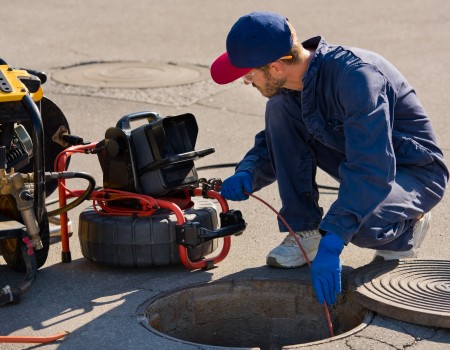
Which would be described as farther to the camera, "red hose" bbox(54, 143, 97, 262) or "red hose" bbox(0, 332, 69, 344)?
"red hose" bbox(54, 143, 97, 262)

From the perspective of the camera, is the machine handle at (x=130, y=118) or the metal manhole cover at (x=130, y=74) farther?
the metal manhole cover at (x=130, y=74)

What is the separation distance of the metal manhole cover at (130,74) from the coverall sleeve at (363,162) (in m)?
4.17

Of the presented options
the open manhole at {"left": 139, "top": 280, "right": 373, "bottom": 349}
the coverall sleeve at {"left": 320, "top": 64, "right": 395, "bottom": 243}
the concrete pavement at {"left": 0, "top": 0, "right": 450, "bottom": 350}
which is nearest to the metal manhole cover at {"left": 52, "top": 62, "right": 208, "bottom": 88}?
the concrete pavement at {"left": 0, "top": 0, "right": 450, "bottom": 350}

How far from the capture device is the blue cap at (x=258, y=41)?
399 centimetres

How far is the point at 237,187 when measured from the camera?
461cm

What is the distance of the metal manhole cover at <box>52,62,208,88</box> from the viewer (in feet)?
26.6

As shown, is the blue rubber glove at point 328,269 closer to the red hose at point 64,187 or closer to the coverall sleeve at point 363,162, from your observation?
the coverall sleeve at point 363,162

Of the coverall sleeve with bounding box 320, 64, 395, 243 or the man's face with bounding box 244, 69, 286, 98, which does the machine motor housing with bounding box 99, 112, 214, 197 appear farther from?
the coverall sleeve with bounding box 320, 64, 395, 243

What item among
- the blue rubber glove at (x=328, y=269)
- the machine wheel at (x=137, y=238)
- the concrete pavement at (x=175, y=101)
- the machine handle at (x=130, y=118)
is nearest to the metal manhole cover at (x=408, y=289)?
the concrete pavement at (x=175, y=101)

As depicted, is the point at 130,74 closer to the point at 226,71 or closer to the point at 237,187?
the point at 237,187

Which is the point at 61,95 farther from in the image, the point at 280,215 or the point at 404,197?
the point at 404,197

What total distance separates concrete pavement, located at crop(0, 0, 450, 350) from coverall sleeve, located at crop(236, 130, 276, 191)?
14.8 inches

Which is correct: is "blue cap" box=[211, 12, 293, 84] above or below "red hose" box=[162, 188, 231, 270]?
above

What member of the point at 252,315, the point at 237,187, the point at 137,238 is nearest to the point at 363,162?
the point at 237,187
